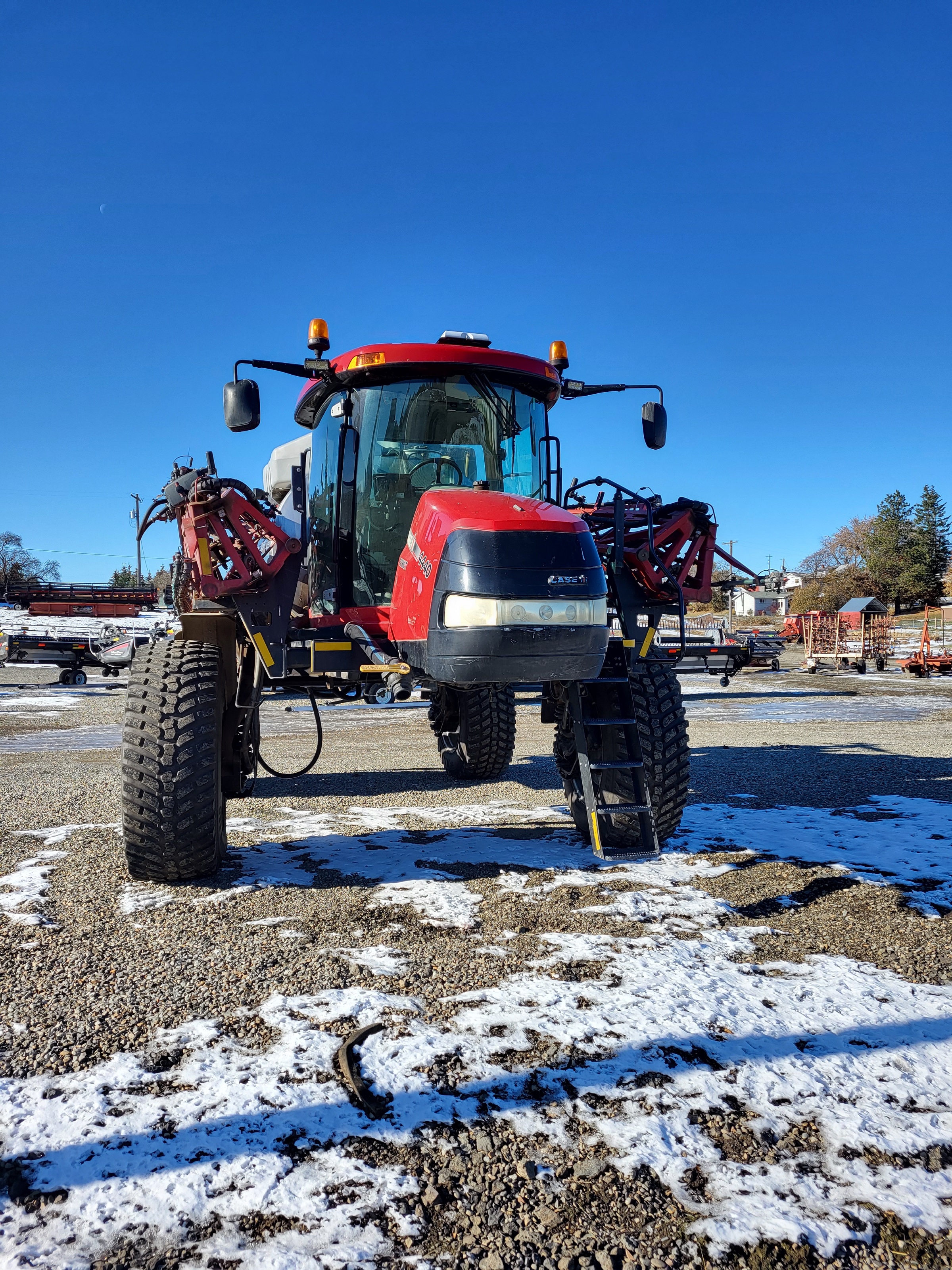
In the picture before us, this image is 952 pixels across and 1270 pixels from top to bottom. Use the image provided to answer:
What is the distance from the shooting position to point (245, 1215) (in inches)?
67.7

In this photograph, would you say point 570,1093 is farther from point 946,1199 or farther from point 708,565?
point 708,565

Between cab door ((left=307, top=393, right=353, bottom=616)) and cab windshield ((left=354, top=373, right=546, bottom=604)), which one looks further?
cab door ((left=307, top=393, right=353, bottom=616))

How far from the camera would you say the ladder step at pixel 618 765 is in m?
3.91

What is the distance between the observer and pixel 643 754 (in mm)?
4281

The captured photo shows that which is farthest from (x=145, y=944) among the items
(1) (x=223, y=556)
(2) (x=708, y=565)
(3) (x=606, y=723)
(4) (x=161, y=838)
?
(2) (x=708, y=565)


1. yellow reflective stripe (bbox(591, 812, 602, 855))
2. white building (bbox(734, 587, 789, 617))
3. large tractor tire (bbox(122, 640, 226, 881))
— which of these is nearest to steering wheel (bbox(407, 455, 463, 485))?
large tractor tire (bbox(122, 640, 226, 881))

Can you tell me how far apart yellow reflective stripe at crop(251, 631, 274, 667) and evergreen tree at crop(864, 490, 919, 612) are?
2446 inches

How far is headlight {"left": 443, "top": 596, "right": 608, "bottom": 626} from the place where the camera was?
11.0ft

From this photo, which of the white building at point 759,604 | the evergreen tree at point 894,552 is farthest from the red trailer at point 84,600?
the white building at point 759,604

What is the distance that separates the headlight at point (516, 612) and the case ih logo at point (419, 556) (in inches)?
10.6

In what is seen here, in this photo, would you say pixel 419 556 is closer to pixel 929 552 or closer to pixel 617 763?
pixel 617 763

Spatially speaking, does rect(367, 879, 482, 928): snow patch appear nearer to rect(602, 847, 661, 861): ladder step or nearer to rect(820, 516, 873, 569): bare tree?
rect(602, 847, 661, 861): ladder step

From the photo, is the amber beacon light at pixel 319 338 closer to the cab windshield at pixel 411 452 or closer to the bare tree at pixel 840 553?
the cab windshield at pixel 411 452

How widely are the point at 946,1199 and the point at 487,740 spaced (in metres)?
5.02
